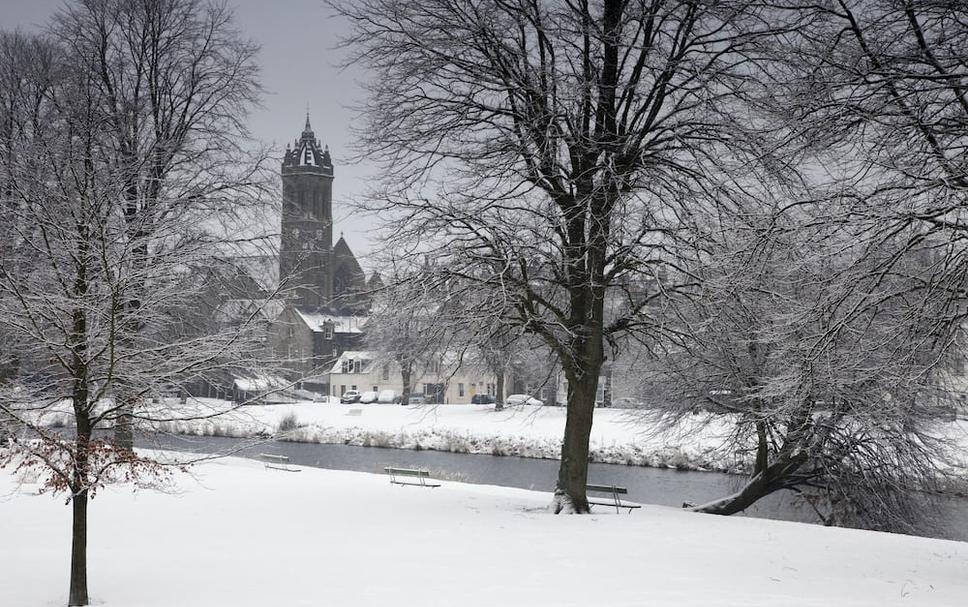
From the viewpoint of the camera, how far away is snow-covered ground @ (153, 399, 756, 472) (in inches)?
1173

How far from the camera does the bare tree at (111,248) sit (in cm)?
790

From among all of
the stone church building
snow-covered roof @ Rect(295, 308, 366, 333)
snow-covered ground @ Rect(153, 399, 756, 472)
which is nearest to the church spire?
the stone church building

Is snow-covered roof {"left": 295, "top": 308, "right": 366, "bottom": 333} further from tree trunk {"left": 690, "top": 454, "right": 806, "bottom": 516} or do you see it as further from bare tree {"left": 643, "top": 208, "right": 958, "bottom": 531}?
tree trunk {"left": 690, "top": 454, "right": 806, "bottom": 516}

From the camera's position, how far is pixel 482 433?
39656 mm

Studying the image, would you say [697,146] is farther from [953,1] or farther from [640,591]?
[640,591]

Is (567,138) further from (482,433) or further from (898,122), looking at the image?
(482,433)

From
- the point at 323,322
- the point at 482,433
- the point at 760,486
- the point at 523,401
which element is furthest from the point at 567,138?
the point at 323,322

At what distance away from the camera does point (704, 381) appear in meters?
18.3

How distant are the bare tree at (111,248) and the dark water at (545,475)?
585 cm

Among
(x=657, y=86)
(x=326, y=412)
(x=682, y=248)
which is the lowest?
(x=326, y=412)

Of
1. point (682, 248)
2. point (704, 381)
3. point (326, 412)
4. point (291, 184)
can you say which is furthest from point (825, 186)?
point (291, 184)

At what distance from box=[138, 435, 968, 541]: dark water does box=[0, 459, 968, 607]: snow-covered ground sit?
4.75 metres

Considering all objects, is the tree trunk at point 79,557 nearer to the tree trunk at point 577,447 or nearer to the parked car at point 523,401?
the parked car at point 523,401

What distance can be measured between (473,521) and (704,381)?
318 inches
